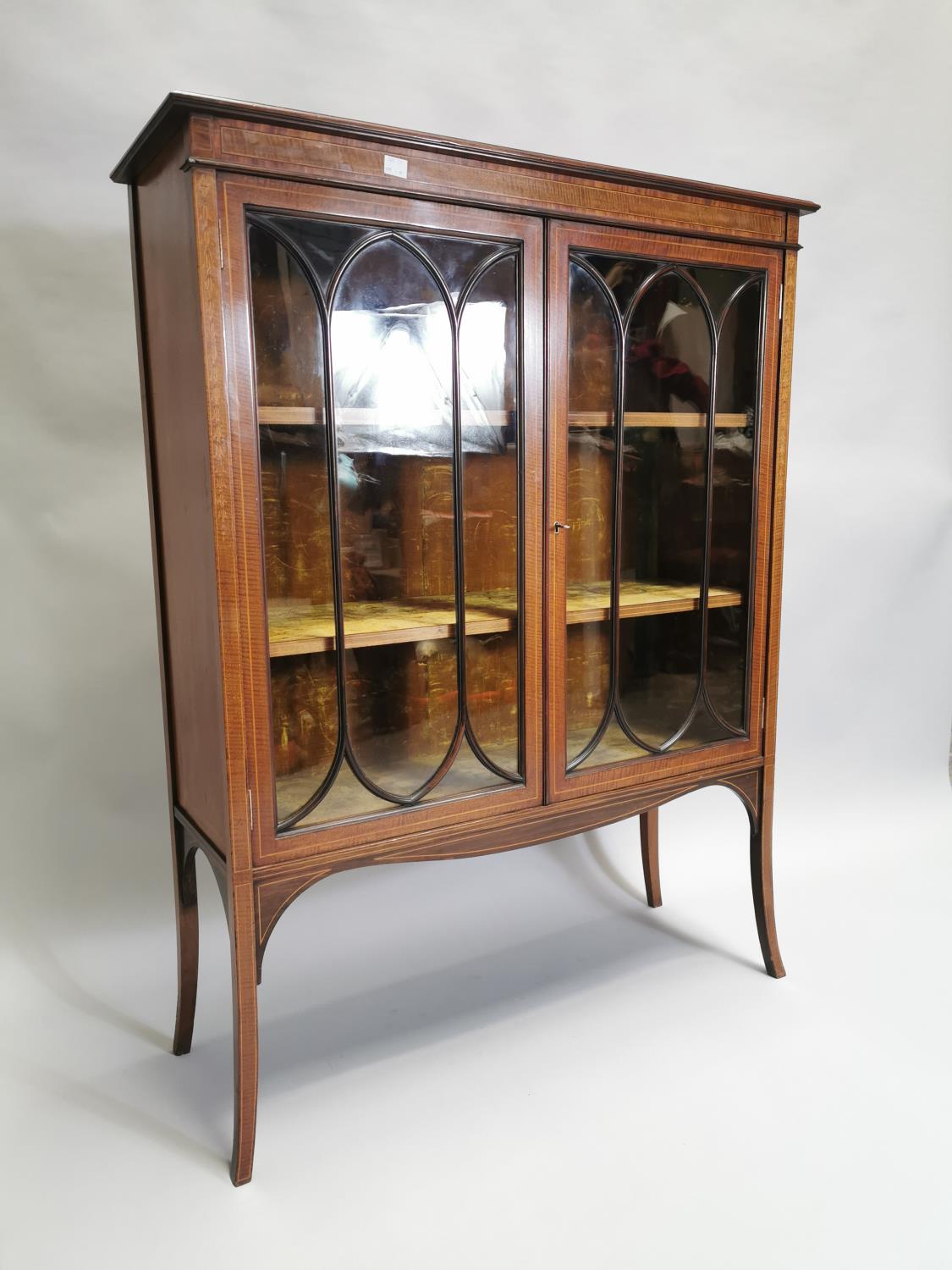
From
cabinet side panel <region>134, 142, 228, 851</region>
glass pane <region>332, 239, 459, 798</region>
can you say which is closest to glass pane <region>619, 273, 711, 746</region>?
glass pane <region>332, 239, 459, 798</region>

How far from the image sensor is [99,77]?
1894mm

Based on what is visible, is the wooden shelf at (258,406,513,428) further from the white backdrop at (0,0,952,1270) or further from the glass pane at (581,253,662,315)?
the white backdrop at (0,0,952,1270)

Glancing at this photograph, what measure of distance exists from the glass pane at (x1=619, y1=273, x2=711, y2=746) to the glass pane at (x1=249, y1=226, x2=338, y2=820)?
1.87 feet

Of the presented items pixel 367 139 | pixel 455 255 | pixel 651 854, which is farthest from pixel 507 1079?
pixel 367 139

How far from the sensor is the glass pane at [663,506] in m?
1.74

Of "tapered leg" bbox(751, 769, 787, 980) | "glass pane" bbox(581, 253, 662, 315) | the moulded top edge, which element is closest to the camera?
the moulded top edge

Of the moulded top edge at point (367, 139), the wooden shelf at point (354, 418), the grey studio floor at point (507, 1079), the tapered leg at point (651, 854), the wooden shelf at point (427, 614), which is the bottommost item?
the grey studio floor at point (507, 1079)

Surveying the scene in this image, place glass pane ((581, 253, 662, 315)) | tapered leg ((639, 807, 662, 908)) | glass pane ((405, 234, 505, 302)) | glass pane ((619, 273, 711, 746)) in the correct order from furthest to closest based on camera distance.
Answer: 1. tapered leg ((639, 807, 662, 908))
2. glass pane ((619, 273, 711, 746))
3. glass pane ((581, 253, 662, 315))
4. glass pane ((405, 234, 505, 302))

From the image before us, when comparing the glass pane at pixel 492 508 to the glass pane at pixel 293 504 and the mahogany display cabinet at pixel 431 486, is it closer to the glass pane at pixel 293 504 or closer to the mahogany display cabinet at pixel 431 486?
the mahogany display cabinet at pixel 431 486

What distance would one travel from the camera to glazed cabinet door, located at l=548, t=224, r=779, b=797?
1652mm

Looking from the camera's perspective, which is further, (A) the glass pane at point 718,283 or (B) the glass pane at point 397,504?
(A) the glass pane at point 718,283

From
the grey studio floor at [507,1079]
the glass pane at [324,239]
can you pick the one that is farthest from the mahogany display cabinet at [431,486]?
the grey studio floor at [507,1079]

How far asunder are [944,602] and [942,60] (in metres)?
1.53

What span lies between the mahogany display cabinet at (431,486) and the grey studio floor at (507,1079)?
18 cm
